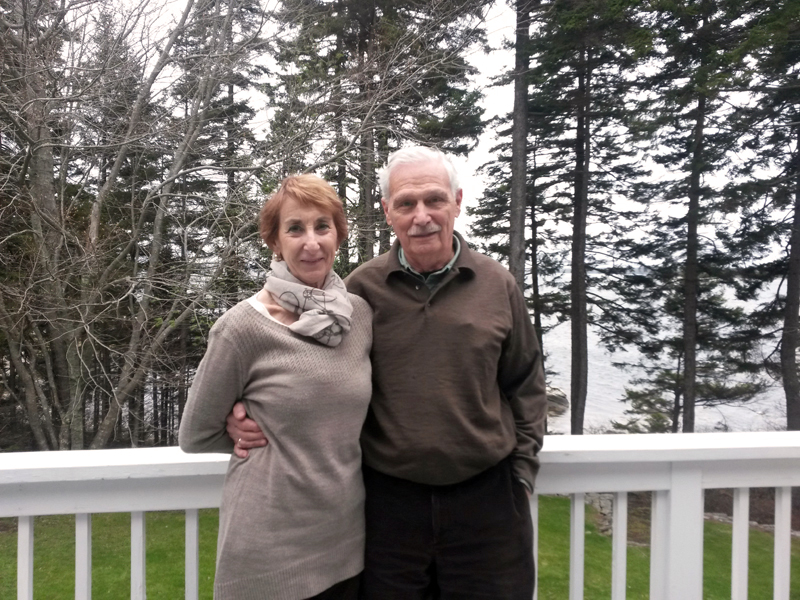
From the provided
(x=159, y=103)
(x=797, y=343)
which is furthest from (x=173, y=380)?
(x=797, y=343)

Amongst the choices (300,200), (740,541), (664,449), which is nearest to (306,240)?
(300,200)

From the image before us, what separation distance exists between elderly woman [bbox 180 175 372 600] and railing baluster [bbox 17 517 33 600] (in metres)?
0.42

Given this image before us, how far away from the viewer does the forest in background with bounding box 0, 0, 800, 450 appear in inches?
215

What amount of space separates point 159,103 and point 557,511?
671cm

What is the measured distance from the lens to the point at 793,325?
6.09 meters

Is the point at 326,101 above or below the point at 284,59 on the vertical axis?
below

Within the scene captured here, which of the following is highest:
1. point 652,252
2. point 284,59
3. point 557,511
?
point 284,59

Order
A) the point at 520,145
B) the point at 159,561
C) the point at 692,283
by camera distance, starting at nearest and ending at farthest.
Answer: the point at 159,561
the point at 692,283
the point at 520,145

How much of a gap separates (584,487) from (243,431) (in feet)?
2.62

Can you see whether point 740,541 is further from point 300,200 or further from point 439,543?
point 300,200

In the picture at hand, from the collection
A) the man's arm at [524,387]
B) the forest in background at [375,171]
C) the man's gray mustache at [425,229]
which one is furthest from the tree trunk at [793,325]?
the man's gray mustache at [425,229]

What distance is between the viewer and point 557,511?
20.9ft

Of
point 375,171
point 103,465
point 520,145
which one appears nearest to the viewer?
point 103,465

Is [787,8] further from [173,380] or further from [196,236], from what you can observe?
[173,380]
